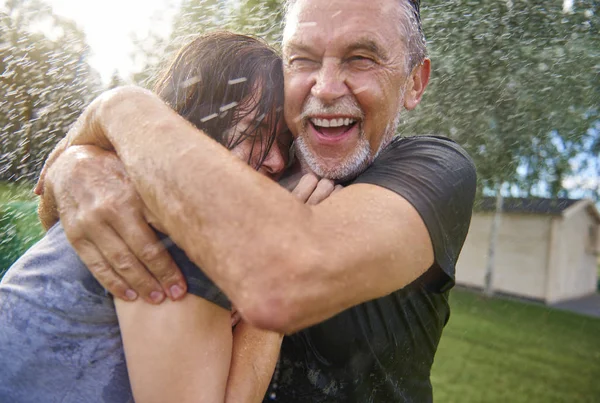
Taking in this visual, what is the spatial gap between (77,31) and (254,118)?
A: 5312 millimetres

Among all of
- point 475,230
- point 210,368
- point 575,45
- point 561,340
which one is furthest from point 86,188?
point 475,230

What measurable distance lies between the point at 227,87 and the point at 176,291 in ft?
2.72

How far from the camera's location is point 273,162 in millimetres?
1954

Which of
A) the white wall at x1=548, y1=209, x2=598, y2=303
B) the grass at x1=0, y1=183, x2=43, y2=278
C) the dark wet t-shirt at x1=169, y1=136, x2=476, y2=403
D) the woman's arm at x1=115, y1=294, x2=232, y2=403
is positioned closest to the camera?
the woman's arm at x1=115, y1=294, x2=232, y2=403

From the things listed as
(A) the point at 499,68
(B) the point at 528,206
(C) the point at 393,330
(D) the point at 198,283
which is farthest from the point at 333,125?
(B) the point at 528,206

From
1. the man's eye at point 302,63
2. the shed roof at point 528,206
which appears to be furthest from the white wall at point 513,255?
the man's eye at point 302,63

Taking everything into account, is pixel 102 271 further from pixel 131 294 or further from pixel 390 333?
pixel 390 333

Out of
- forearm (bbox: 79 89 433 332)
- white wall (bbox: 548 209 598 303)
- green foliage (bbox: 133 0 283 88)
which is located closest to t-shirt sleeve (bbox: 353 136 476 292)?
forearm (bbox: 79 89 433 332)

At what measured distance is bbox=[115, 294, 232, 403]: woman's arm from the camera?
1292 mm

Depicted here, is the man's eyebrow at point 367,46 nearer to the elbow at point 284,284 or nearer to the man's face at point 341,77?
the man's face at point 341,77

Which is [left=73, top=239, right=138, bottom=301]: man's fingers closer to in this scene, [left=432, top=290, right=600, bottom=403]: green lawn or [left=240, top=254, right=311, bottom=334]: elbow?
[left=240, top=254, right=311, bottom=334]: elbow

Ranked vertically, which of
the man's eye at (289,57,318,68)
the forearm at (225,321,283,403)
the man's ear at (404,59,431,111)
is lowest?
the forearm at (225,321,283,403)

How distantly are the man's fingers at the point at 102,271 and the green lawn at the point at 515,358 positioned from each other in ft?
25.3

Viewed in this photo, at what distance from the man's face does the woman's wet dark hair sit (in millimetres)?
79
